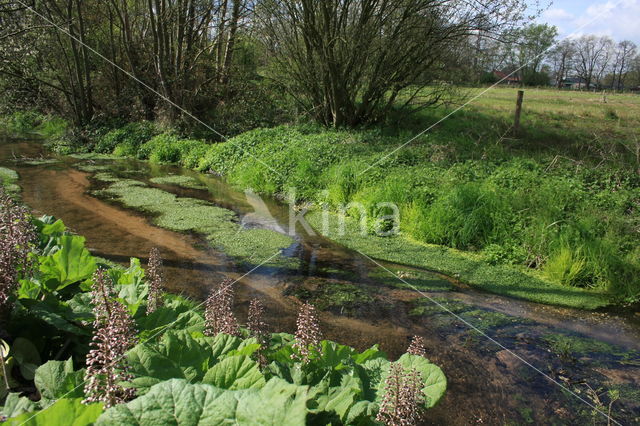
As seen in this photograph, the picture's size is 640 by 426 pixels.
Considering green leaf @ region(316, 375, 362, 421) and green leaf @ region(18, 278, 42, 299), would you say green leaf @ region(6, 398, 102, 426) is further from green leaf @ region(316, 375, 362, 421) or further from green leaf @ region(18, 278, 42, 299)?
green leaf @ region(18, 278, 42, 299)

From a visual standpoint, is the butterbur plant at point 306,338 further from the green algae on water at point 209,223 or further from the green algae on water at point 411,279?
the green algae on water at point 209,223

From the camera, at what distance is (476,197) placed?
23.2 feet

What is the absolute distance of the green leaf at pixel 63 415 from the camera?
1332mm

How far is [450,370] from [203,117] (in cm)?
1282

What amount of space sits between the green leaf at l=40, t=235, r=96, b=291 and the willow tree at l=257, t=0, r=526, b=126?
9.74m

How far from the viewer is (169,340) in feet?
5.77

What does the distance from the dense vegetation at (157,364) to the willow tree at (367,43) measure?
32.6 ft

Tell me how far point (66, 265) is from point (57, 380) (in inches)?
46.9

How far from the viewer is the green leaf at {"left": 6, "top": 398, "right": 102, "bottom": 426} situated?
1.33 meters

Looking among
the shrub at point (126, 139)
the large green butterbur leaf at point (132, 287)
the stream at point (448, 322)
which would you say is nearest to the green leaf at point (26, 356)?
the large green butterbur leaf at point (132, 287)

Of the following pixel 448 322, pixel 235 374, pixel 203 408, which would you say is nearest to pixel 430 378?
pixel 235 374

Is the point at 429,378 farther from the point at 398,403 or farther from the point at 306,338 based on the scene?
the point at 306,338

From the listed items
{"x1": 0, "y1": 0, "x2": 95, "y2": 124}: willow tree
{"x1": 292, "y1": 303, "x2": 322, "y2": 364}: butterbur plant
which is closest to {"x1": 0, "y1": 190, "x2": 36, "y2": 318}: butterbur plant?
{"x1": 292, "y1": 303, "x2": 322, "y2": 364}: butterbur plant

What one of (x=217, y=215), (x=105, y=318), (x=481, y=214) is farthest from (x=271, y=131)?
(x=105, y=318)
